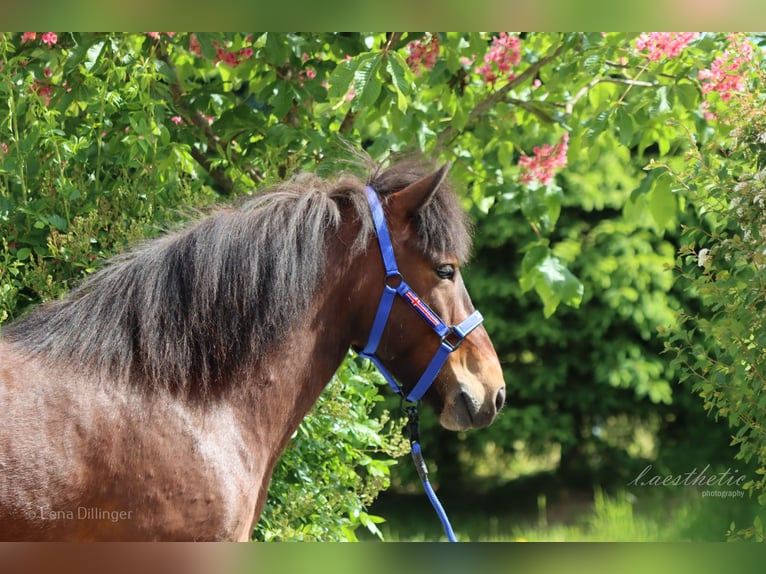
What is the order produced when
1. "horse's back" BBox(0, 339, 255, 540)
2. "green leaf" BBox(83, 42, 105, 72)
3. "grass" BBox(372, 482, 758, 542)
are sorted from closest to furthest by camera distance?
"horse's back" BBox(0, 339, 255, 540)
"green leaf" BBox(83, 42, 105, 72)
"grass" BBox(372, 482, 758, 542)

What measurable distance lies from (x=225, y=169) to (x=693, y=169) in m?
2.24

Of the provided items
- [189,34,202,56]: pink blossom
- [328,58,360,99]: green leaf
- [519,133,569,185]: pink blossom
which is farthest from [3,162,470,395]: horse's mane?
[519,133,569,185]: pink blossom

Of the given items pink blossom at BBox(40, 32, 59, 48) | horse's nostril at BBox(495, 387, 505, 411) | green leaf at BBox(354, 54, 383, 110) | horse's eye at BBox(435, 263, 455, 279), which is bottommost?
horse's nostril at BBox(495, 387, 505, 411)

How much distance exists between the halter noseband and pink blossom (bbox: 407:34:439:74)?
2.07 m

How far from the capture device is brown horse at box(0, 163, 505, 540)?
6.64 ft

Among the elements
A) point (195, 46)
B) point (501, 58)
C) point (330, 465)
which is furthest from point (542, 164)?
point (330, 465)

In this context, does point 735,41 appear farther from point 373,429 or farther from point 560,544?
point 560,544

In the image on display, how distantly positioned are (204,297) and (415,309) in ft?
1.97

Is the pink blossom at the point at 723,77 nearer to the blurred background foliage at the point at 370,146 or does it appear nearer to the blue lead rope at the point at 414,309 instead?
the blurred background foliage at the point at 370,146

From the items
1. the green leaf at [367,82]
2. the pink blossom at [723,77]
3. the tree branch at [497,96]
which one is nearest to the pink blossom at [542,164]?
the tree branch at [497,96]

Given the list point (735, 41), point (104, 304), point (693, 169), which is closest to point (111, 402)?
point (104, 304)

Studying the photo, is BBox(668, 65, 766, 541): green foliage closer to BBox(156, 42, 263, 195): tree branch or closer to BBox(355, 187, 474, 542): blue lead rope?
BBox(355, 187, 474, 542): blue lead rope

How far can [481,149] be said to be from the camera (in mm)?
4910

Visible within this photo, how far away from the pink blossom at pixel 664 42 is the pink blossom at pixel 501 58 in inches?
30.3
